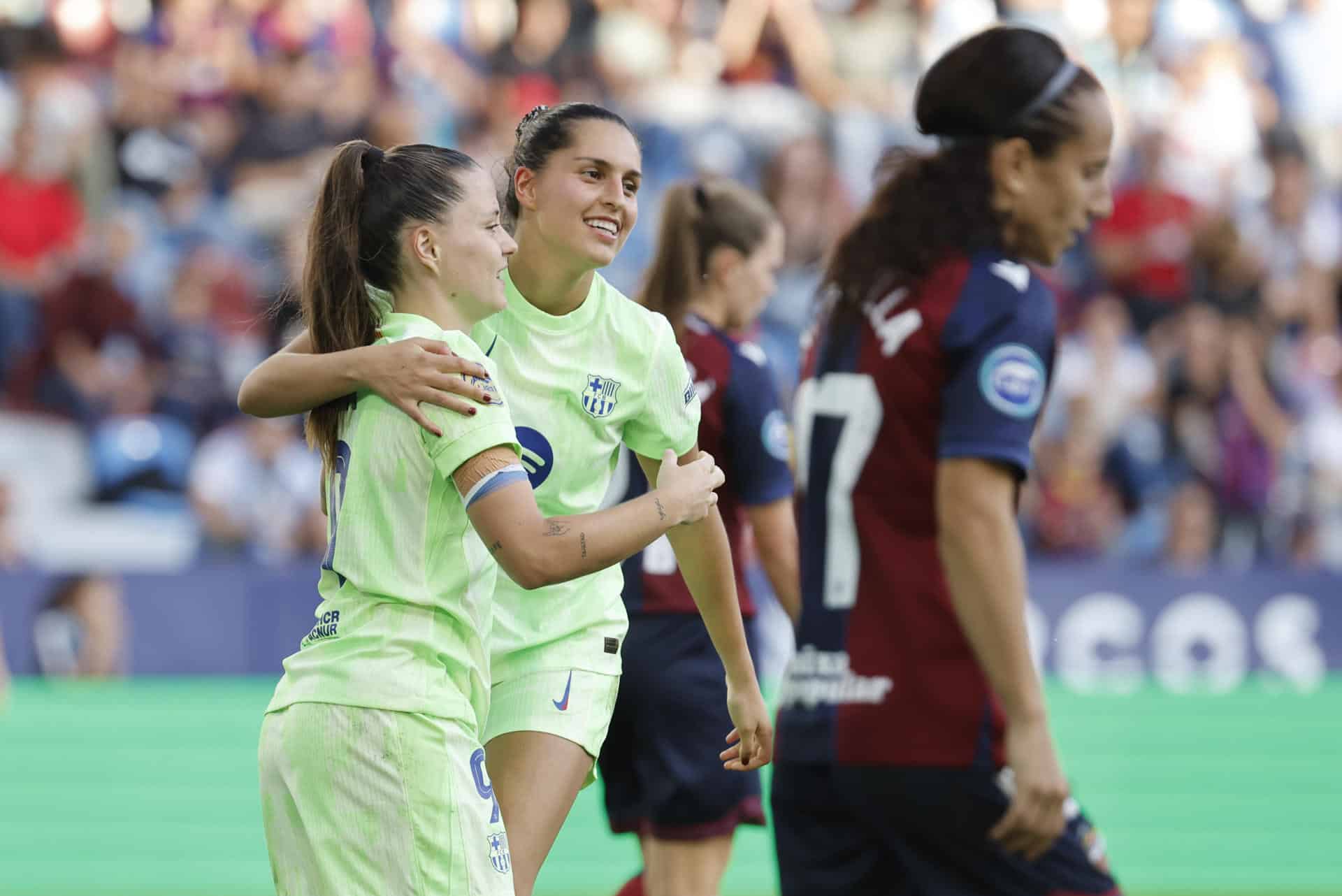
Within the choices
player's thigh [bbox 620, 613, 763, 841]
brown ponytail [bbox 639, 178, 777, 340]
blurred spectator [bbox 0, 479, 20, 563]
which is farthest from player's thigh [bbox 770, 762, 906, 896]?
blurred spectator [bbox 0, 479, 20, 563]

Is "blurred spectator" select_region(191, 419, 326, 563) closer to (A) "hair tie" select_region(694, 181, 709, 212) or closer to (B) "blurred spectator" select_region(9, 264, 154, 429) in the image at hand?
(B) "blurred spectator" select_region(9, 264, 154, 429)

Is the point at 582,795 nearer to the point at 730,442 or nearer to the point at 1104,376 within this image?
the point at 730,442

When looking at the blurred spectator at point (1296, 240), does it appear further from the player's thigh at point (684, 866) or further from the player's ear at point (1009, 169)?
the player's ear at point (1009, 169)

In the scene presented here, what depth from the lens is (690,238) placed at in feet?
19.2

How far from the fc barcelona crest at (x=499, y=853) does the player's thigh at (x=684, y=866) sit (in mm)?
1902

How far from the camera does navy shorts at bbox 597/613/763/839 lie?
17.6 feet

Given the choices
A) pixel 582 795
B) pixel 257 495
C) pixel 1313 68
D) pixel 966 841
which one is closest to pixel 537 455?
pixel 966 841

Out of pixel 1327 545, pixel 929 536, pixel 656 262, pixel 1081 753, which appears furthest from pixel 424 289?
pixel 1327 545

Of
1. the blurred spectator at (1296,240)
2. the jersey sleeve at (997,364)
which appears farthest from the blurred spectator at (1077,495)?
the jersey sleeve at (997,364)

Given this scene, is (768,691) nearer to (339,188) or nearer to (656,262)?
(656,262)

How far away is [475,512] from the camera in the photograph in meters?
3.38

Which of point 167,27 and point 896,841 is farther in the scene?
point 167,27

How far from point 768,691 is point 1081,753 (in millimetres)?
2832

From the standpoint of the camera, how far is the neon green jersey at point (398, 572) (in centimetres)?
341
